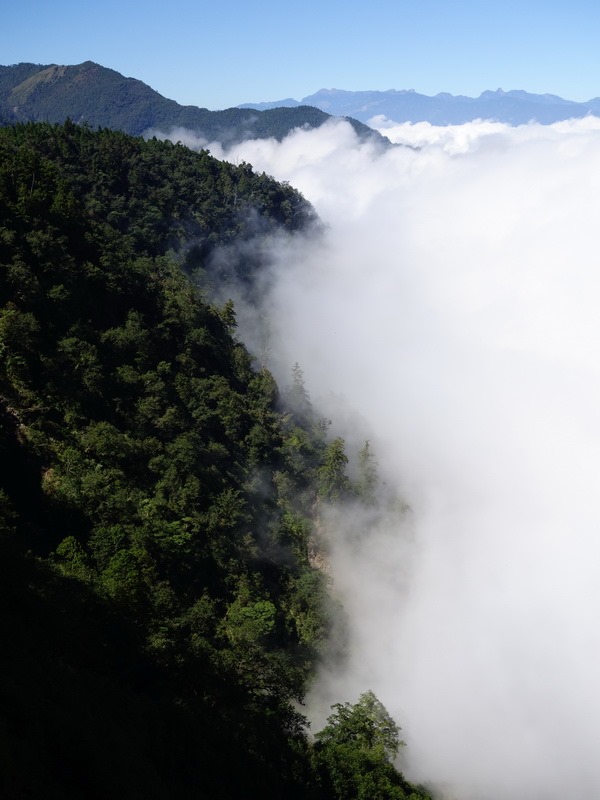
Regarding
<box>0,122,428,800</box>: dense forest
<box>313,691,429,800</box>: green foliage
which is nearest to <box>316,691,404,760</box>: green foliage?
<box>313,691,429,800</box>: green foliage

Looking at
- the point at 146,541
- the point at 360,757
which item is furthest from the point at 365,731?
the point at 146,541

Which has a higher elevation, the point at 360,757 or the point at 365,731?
the point at 365,731

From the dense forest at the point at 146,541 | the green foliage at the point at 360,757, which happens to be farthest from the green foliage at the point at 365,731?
the dense forest at the point at 146,541

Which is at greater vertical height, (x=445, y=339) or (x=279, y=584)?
(x=445, y=339)

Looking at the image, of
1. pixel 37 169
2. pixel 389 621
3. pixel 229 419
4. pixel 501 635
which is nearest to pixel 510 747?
pixel 389 621

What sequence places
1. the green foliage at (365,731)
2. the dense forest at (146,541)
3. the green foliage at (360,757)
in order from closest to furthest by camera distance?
the dense forest at (146,541) < the green foliage at (360,757) < the green foliage at (365,731)

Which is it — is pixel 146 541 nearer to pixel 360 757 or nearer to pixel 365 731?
pixel 360 757

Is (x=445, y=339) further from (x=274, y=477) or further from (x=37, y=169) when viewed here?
(x=37, y=169)

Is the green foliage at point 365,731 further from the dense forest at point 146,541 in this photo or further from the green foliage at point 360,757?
the dense forest at point 146,541

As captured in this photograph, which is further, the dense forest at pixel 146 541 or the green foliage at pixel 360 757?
the green foliage at pixel 360 757
